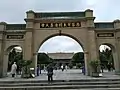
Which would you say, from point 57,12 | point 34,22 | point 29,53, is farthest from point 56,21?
point 29,53

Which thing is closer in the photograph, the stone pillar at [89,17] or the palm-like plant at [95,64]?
the palm-like plant at [95,64]

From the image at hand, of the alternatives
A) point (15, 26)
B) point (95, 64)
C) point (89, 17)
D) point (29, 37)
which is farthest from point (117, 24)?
point (15, 26)

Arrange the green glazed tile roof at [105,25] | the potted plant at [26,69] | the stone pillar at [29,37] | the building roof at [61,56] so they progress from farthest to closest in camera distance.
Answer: the building roof at [61,56] < the green glazed tile roof at [105,25] < the stone pillar at [29,37] < the potted plant at [26,69]

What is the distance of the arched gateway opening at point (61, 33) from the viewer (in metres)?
15.3

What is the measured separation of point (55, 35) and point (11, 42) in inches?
182

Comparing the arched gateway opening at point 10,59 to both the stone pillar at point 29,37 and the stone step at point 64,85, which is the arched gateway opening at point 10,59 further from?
the stone step at point 64,85

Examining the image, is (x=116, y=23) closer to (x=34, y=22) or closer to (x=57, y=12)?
(x=57, y=12)

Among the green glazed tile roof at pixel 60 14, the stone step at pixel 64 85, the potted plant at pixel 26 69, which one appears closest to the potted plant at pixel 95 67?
the stone step at pixel 64 85

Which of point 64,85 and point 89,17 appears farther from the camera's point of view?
point 89,17

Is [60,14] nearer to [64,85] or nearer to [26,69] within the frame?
[26,69]

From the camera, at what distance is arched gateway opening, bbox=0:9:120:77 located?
50.3 feet

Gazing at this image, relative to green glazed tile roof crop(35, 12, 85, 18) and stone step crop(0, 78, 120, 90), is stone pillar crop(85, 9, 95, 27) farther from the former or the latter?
stone step crop(0, 78, 120, 90)

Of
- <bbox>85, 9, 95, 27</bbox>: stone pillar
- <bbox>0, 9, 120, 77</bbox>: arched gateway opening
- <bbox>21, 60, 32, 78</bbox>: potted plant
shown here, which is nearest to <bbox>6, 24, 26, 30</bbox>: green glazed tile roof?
<bbox>0, 9, 120, 77</bbox>: arched gateway opening

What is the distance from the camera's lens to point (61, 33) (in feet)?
51.1
